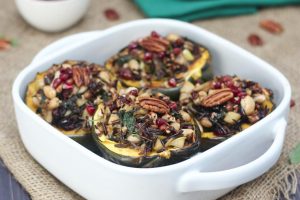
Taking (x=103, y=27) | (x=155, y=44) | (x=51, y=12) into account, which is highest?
(x=155, y=44)

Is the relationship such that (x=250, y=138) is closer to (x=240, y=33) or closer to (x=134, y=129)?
(x=134, y=129)

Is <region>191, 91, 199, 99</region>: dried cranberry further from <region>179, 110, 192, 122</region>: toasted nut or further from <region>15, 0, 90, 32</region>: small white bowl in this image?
<region>15, 0, 90, 32</region>: small white bowl

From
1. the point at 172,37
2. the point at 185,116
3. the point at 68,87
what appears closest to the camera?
the point at 185,116

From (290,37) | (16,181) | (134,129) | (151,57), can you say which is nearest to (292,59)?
(290,37)

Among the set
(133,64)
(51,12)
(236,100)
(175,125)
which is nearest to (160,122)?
(175,125)

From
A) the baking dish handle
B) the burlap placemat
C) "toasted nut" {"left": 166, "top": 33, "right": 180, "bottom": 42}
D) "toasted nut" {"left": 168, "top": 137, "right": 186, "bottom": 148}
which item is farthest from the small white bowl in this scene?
the baking dish handle

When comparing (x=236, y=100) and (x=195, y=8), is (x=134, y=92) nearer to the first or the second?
(x=236, y=100)
